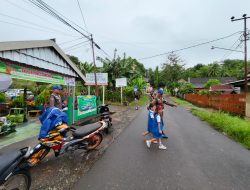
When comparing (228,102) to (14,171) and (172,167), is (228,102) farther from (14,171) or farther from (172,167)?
(14,171)

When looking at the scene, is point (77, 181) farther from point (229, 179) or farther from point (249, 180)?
point (249, 180)

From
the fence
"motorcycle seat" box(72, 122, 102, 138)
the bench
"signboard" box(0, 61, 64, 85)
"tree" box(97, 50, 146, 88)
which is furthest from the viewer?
"tree" box(97, 50, 146, 88)

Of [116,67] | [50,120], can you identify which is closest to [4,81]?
[50,120]

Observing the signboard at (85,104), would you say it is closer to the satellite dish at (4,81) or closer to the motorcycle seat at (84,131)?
the satellite dish at (4,81)

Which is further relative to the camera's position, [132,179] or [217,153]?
[217,153]

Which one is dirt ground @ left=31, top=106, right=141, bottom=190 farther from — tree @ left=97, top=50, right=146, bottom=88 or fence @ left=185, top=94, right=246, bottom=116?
tree @ left=97, top=50, right=146, bottom=88

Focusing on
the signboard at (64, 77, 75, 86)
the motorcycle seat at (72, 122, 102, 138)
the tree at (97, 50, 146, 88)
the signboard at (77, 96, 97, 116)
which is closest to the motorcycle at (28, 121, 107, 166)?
the motorcycle seat at (72, 122, 102, 138)

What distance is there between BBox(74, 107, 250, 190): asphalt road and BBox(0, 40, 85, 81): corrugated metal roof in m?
4.04

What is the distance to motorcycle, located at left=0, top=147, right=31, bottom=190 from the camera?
2.52 meters

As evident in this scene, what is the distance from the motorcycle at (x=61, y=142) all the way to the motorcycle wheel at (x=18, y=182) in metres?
0.78

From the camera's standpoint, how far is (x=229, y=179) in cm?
355

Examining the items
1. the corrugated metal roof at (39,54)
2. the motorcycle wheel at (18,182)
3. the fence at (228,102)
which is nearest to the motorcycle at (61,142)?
the motorcycle wheel at (18,182)

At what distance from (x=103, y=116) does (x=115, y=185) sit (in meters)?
4.64

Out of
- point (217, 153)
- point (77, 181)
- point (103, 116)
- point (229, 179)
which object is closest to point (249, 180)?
point (229, 179)
